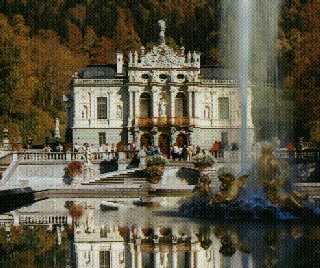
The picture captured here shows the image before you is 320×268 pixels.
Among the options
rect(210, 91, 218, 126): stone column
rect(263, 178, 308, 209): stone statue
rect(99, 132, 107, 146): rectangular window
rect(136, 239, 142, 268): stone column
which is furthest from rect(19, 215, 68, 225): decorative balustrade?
rect(210, 91, 218, 126): stone column

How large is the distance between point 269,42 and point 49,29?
32.9 metres

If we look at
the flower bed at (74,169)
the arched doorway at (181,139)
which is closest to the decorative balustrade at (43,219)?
the flower bed at (74,169)

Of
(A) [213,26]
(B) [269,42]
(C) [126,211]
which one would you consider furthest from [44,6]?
(C) [126,211]

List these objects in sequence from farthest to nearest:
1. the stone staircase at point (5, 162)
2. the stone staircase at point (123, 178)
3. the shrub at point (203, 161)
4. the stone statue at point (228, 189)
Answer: the stone staircase at point (5, 162) < the shrub at point (203, 161) < the stone staircase at point (123, 178) < the stone statue at point (228, 189)

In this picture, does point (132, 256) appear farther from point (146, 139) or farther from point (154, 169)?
point (146, 139)

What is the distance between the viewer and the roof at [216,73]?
54.3 meters

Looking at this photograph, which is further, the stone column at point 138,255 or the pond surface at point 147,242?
the pond surface at point 147,242

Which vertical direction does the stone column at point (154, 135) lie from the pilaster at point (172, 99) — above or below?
below

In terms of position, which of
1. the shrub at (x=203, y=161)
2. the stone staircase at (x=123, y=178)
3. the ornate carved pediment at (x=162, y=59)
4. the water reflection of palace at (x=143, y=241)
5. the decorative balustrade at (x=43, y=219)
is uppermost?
the ornate carved pediment at (x=162, y=59)

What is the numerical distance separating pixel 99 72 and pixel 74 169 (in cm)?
1632

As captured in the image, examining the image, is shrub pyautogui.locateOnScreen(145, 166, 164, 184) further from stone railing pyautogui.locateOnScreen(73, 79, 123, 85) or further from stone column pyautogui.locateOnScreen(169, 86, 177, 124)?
stone railing pyautogui.locateOnScreen(73, 79, 123, 85)

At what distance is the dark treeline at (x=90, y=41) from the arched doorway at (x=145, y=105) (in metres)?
6.72

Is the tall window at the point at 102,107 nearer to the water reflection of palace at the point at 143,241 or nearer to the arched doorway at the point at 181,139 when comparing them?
the arched doorway at the point at 181,139

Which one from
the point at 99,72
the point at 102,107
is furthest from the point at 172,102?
the point at 99,72
